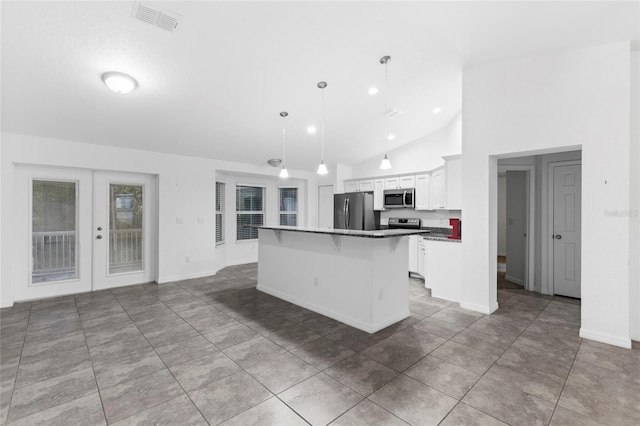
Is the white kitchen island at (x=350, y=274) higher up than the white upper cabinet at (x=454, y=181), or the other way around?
the white upper cabinet at (x=454, y=181)

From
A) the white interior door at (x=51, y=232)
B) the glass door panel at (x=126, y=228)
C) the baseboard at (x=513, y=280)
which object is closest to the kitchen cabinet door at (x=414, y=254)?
the baseboard at (x=513, y=280)

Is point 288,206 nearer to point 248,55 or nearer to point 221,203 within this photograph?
point 221,203

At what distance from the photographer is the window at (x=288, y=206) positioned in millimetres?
8094

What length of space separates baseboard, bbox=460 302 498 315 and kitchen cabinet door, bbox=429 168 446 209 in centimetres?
196

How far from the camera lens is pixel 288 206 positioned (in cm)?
Answer: 818

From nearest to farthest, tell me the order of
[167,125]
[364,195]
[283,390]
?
[283,390]
[167,125]
[364,195]

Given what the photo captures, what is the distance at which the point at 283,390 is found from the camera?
6.94ft

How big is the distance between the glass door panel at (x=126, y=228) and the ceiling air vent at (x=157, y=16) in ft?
11.8

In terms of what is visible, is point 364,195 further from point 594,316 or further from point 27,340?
point 27,340

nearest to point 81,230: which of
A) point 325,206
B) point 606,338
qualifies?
point 325,206

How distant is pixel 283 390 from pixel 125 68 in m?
3.41

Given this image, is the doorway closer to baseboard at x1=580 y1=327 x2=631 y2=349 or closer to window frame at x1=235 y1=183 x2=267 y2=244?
baseboard at x1=580 y1=327 x2=631 y2=349

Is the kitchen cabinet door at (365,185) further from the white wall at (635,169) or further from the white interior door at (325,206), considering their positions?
the white wall at (635,169)

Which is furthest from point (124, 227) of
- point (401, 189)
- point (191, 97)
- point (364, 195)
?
point (401, 189)
